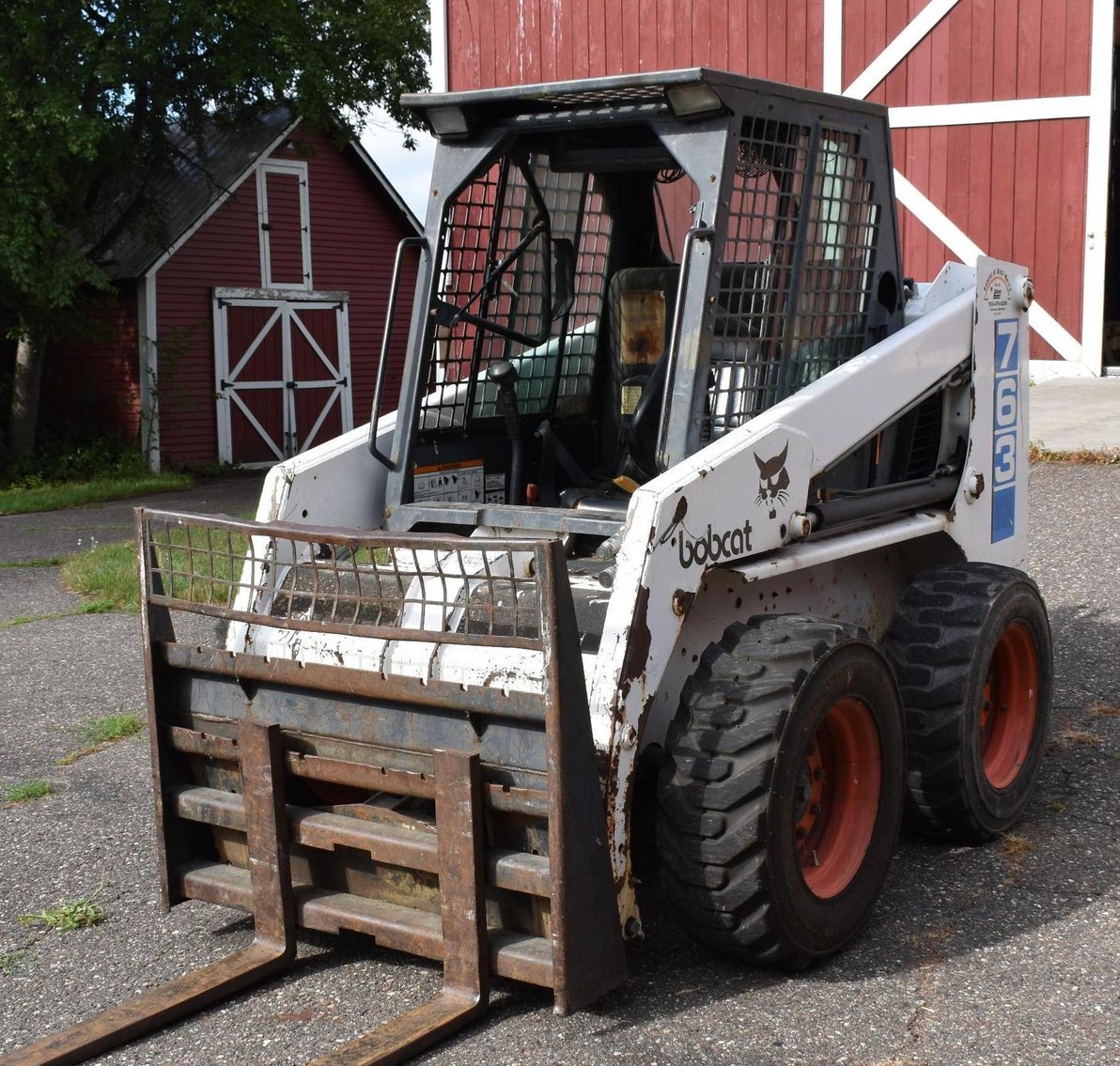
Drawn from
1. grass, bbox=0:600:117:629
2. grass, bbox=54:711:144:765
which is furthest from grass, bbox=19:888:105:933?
grass, bbox=0:600:117:629

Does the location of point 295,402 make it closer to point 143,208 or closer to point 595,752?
point 143,208

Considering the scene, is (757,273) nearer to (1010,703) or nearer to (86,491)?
(1010,703)

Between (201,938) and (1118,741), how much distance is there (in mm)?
3755

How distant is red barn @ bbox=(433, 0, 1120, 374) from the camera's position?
1402cm

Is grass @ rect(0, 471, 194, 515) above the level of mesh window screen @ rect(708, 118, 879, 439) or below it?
below

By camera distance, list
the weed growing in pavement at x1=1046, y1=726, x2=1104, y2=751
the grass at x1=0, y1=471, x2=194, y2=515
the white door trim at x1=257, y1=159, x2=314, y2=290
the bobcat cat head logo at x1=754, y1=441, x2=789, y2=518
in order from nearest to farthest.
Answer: the bobcat cat head logo at x1=754, y1=441, x2=789, y2=518, the weed growing in pavement at x1=1046, y1=726, x2=1104, y2=751, the grass at x1=0, y1=471, x2=194, y2=515, the white door trim at x1=257, y1=159, x2=314, y2=290

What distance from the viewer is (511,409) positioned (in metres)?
4.97

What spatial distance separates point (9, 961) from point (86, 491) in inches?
558

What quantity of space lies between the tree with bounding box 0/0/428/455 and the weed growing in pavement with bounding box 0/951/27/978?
46.7 feet

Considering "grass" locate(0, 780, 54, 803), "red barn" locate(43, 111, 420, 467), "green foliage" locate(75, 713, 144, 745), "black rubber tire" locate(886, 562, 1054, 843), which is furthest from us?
"red barn" locate(43, 111, 420, 467)

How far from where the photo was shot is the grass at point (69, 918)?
178 inches

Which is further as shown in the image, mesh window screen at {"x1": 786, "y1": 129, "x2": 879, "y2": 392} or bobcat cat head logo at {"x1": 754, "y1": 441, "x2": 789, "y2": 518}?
mesh window screen at {"x1": 786, "y1": 129, "x2": 879, "y2": 392}

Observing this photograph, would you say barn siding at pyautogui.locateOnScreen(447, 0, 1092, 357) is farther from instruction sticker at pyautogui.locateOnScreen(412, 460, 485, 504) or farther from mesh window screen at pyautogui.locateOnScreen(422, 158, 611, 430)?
instruction sticker at pyautogui.locateOnScreen(412, 460, 485, 504)

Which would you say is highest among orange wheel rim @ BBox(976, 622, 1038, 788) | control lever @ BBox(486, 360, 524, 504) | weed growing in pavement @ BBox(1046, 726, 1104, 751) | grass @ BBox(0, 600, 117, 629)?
control lever @ BBox(486, 360, 524, 504)
